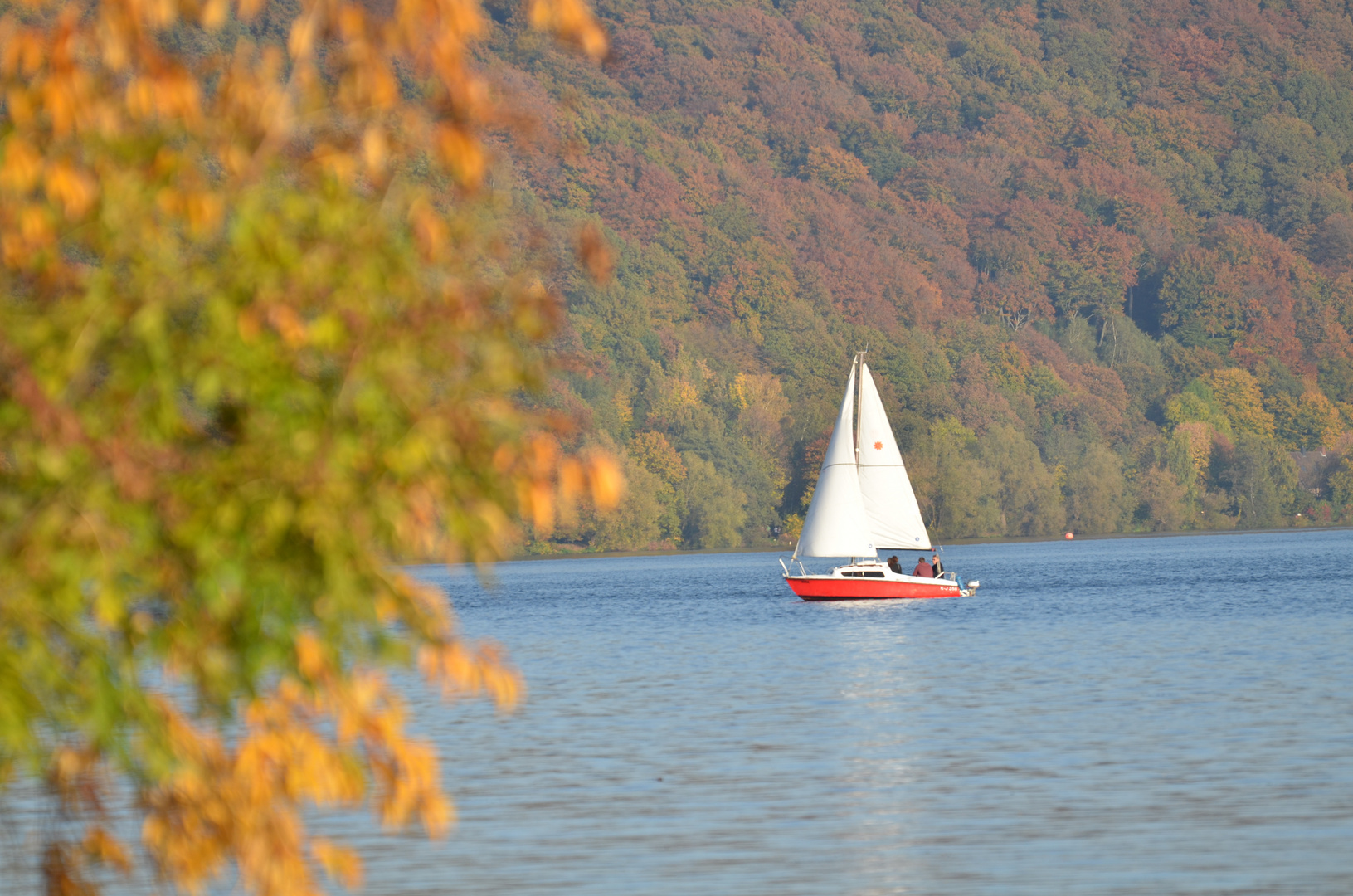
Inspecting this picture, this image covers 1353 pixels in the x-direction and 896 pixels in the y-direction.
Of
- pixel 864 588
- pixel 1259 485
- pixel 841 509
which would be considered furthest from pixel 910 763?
pixel 1259 485

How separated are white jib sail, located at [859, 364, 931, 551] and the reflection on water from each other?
14206 mm

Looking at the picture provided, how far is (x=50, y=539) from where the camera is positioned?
8.02 meters

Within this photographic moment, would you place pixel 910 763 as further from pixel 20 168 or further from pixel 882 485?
pixel 882 485

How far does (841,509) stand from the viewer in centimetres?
7981

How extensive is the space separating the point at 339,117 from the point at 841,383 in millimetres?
188004

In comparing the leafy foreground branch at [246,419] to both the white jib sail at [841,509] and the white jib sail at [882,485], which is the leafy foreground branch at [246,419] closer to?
the white jib sail at [841,509]

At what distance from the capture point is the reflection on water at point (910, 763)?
65.1ft

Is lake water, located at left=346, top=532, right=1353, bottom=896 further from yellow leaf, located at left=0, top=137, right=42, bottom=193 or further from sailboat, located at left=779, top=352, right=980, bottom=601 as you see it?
sailboat, located at left=779, top=352, right=980, bottom=601

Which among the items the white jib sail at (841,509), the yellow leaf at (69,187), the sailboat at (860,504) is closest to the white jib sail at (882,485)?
the sailboat at (860,504)

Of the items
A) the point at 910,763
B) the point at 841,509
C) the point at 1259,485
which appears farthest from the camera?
the point at 1259,485

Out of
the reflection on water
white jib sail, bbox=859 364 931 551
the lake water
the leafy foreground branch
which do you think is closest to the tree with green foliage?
white jib sail, bbox=859 364 931 551

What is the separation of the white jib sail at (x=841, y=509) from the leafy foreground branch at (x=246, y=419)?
7107cm

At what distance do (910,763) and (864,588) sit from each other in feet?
163

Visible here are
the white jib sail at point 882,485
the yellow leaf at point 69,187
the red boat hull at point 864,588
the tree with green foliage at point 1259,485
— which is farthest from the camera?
the tree with green foliage at point 1259,485
